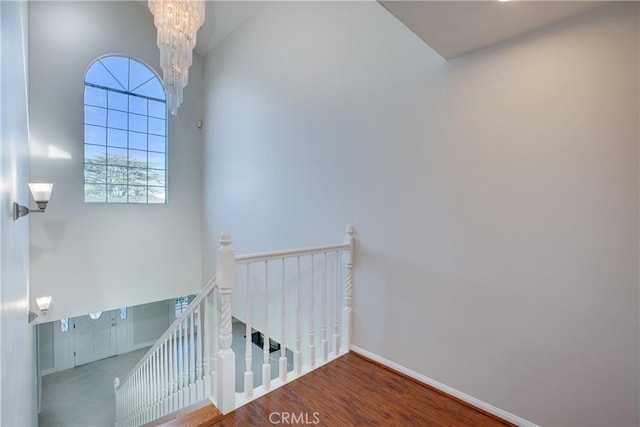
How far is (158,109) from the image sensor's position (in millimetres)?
4812

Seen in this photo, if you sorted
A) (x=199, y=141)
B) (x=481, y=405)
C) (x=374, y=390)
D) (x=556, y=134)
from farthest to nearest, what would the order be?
1. (x=199, y=141)
2. (x=374, y=390)
3. (x=481, y=405)
4. (x=556, y=134)

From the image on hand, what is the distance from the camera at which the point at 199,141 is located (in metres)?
5.13

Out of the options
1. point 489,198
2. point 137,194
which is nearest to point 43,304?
point 137,194

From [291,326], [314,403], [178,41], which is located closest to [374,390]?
[314,403]

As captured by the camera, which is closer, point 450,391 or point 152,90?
point 450,391

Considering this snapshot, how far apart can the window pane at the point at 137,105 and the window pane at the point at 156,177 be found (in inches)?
36.8

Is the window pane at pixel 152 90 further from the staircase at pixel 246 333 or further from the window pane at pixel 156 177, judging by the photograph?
the staircase at pixel 246 333

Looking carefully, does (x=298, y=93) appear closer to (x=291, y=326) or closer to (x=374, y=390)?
(x=291, y=326)

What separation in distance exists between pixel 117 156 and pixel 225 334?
399cm

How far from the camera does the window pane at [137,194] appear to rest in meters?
4.58

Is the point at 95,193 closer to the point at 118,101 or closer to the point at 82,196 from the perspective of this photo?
the point at 82,196

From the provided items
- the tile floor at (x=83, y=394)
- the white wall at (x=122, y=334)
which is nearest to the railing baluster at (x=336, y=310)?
the tile floor at (x=83, y=394)

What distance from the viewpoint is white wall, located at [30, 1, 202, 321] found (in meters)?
3.86

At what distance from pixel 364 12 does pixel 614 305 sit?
103 inches
